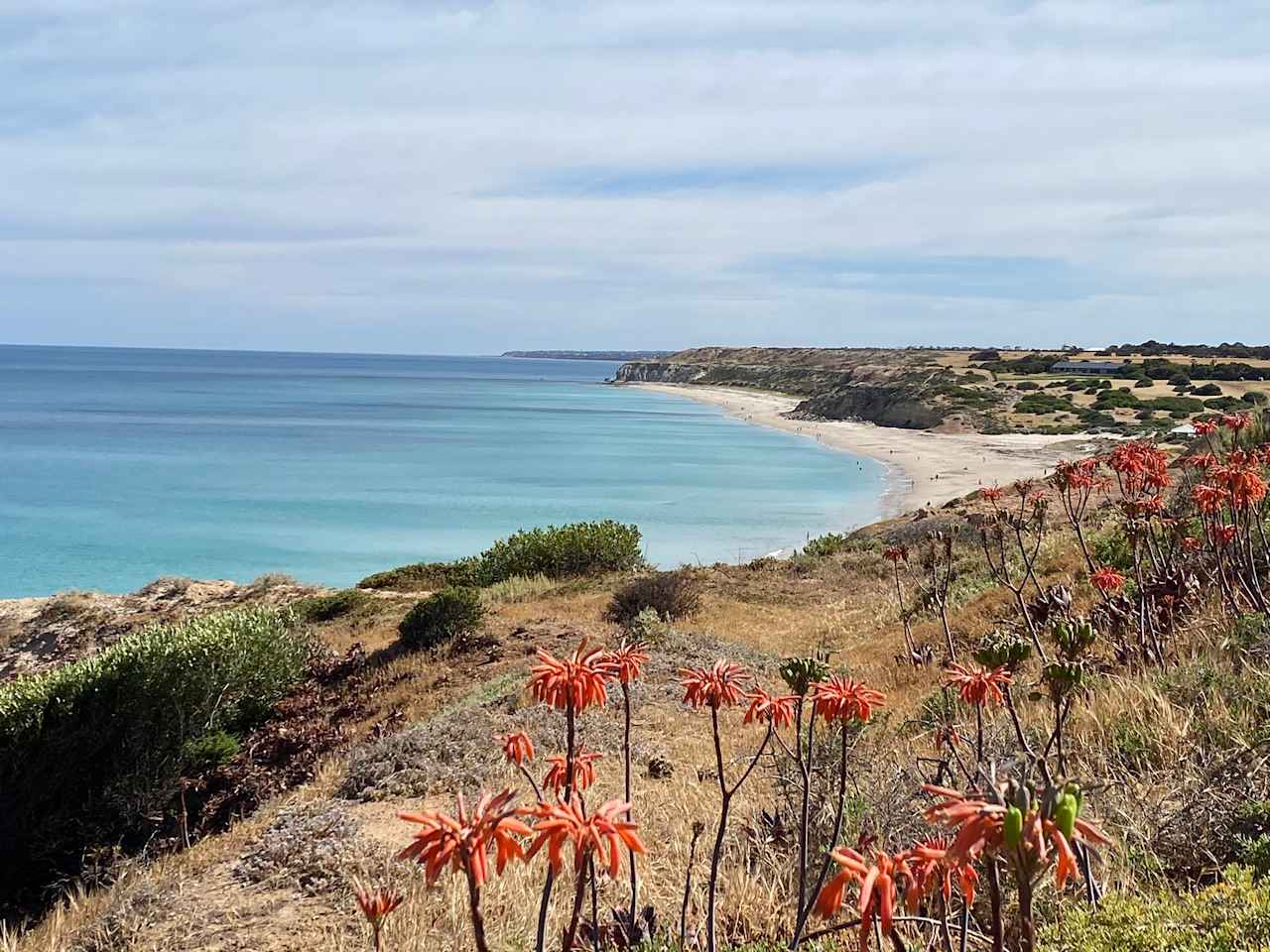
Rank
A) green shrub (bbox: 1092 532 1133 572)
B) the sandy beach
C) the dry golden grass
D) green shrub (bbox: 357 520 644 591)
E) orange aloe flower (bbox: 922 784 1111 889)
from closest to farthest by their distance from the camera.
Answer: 1. orange aloe flower (bbox: 922 784 1111 889)
2. the dry golden grass
3. green shrub (bbox: 1092 532 1133 572)
4. green shrub (bbox: 357 520 644 591)
5. the sandy beach

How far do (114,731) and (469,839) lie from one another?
987 centimetres

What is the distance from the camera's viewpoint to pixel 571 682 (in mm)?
2408

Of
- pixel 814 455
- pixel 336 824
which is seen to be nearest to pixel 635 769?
pixel 336 824

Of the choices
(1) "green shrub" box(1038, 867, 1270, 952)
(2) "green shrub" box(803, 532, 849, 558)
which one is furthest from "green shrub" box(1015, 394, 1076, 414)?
(1) "green shrub" box(1038, 867, 1270, 952)

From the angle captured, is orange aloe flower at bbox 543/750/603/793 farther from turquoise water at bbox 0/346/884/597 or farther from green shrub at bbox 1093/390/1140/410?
green shrub at bbox 1093/390/1140/410

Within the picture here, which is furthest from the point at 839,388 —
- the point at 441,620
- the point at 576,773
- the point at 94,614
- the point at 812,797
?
the point at 576,773

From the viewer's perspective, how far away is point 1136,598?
810 cm

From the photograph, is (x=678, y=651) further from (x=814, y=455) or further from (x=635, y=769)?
(x=814, y=455)

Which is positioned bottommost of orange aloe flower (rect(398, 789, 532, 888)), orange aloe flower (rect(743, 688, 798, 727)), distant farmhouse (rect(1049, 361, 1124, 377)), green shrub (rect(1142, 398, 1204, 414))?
orange aloe flower (rect(743, 688, 798, 727))

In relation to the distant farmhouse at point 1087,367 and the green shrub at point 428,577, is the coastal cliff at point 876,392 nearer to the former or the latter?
the distant farmhouse at point 1087,367

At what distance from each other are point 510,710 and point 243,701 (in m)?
4.56

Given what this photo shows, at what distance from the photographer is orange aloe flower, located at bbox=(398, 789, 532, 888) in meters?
1.67

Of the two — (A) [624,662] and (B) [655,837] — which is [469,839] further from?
(B) [655,837]

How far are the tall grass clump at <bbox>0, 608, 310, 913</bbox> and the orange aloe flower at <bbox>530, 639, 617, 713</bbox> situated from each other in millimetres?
7643
